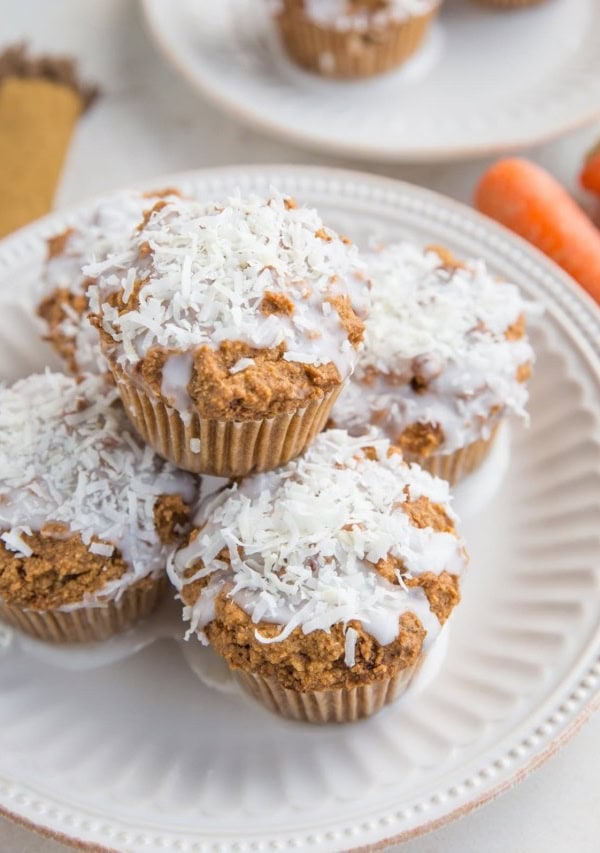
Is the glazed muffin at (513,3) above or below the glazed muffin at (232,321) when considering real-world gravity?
above

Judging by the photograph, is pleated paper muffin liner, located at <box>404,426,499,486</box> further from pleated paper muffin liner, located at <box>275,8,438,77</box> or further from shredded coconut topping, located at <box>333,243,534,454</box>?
pleated paper muffin liner, located at <box>275,8,438,77</box>

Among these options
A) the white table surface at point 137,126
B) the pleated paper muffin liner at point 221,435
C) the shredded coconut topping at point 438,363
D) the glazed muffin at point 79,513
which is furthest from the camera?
A: the white table surface at point 137,126

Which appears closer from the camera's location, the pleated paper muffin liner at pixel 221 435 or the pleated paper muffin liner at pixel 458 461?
the pleated paper muffin liner at pixel 221 435

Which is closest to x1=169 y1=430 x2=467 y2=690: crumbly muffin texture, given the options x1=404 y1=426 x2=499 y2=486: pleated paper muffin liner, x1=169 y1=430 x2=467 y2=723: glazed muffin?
x1=169 y1=430 x2=467 y2=723: glazed muffin

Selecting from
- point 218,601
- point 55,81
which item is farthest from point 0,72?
point 218,601

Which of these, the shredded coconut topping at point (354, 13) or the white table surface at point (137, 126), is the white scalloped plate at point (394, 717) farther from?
the shredded coconut topping at point (354, 13)

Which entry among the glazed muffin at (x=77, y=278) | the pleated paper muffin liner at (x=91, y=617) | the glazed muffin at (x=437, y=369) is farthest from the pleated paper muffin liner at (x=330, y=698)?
the glazed muffin at (x=77, y=278)

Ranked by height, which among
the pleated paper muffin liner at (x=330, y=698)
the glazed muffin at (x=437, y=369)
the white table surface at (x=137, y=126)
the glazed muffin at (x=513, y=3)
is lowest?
the pleated paper muffin liner at (x=330, y=698)
